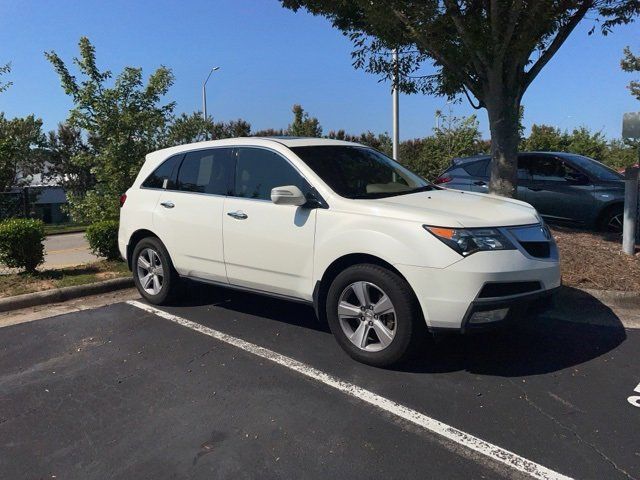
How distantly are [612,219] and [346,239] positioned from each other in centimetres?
650

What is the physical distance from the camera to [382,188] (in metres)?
4.65

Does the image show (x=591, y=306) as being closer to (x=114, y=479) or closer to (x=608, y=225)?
(x=608, y=225)

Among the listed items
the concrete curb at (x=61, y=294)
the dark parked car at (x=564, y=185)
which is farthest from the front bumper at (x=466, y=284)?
the dark parked car at (x=564, y=185)

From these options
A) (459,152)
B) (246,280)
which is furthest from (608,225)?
(459,152)

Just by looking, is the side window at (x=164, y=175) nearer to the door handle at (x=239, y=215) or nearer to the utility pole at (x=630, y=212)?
the door handle at (x=239, y=215)

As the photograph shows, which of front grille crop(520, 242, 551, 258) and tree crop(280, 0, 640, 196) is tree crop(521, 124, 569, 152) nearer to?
tree crop(280, 0, 640, 196)

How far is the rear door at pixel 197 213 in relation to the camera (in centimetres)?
513

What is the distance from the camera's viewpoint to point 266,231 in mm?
4652

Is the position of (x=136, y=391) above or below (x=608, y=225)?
below

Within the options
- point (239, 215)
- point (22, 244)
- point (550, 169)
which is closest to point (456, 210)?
point (239, 215)

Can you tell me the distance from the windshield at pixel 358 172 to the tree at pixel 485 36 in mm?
2561

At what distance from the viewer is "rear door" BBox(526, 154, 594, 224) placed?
29.4ft

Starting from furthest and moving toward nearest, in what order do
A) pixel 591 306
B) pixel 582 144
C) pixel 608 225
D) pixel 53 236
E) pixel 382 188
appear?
pixel 582 144 < pixel 53 236 < pixel 608 225 < pixel 591 306 < pixel 382 188

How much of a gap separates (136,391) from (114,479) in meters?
1.07
